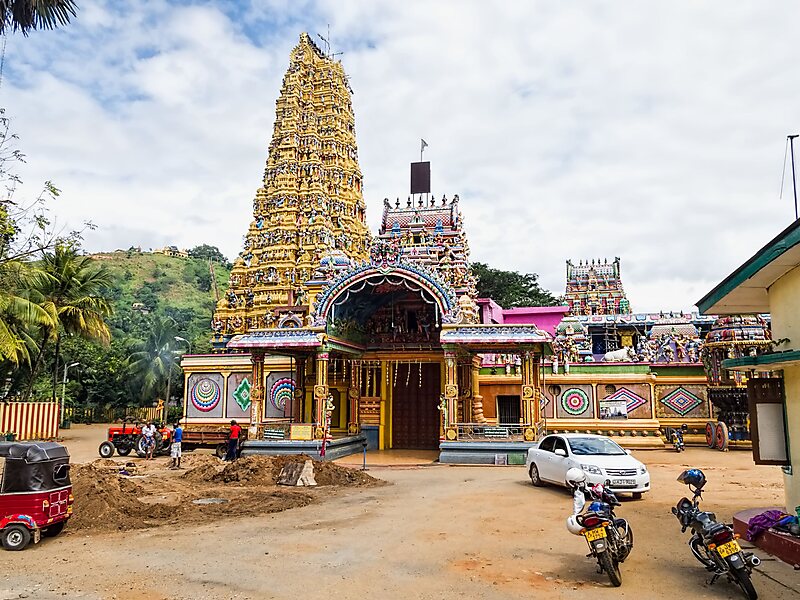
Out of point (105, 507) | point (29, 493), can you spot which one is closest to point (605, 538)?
point (29, 493)

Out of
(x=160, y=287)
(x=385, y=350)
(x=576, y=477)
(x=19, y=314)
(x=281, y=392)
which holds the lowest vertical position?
(x=576, y=477)

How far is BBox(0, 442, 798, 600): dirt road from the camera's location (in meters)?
6.24

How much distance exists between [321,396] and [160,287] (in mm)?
75714

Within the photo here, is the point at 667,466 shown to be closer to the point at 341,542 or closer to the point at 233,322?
the point at 341,542

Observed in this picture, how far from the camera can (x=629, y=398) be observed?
23.1 m

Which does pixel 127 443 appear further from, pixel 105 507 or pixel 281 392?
pixel 105 507

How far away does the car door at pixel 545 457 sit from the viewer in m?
12.7

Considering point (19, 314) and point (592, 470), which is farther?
point (19, 314)

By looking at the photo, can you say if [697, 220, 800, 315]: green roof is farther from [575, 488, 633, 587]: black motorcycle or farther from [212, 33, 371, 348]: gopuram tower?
[212, 33, 371, 348]: gopuram tower

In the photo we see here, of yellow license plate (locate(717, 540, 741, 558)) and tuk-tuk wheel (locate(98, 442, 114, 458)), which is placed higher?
yellow license plate (locate(717, 540, 741, 558))

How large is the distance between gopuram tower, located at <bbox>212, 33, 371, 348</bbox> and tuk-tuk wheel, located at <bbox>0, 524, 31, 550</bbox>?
19429 millimetres

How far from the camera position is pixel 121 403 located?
4128cm

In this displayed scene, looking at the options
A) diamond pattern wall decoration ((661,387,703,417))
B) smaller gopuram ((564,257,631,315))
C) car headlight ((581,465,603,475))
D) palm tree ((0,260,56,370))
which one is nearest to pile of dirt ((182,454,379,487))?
car headlight ((581,465,603,475))

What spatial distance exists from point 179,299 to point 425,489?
3070 inches
